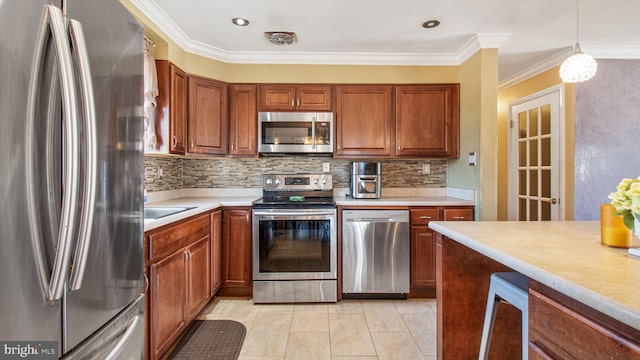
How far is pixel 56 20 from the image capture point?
28.9 inches

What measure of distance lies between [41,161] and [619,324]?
1428 mm

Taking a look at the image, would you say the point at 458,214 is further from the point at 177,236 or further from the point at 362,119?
the point at 177,236

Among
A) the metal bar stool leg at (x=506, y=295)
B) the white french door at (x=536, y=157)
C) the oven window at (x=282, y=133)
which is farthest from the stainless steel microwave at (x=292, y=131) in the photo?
the white french door at (x=536, y=157)

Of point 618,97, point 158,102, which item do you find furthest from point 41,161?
point 618,97

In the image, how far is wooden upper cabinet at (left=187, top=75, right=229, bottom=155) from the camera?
104 inches

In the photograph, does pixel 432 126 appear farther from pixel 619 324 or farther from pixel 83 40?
pixel 83 40

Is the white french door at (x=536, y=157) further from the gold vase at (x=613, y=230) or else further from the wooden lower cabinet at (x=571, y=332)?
the wooden lower cabinet at (x=571, y=332)

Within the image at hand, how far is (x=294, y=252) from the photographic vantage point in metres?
2.54

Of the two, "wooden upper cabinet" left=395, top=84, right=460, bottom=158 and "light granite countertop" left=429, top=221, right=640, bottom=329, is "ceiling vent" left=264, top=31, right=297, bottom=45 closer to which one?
"wooden upper cabinet" left=395, top=84, right=460, bottom=158

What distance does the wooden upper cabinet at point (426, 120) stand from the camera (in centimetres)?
290

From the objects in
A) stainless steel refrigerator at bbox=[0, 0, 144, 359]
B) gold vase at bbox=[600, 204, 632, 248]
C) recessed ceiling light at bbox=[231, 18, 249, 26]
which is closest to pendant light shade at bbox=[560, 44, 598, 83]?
gold vase at bbox=[600, 204, 632, 248]

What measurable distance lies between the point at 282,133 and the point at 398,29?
1383 mm

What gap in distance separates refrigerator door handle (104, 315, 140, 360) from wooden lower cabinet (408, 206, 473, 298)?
7.00 feet

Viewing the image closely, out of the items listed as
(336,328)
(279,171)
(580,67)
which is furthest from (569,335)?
(279,171)
